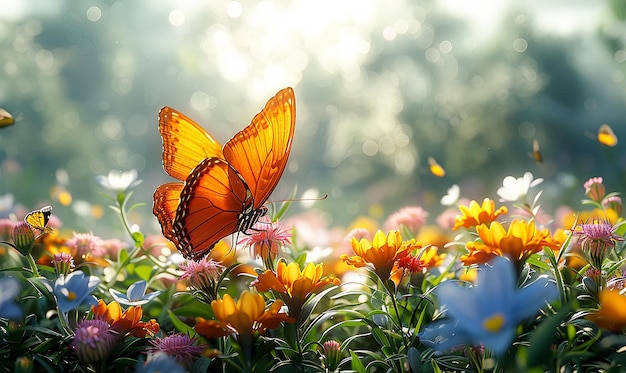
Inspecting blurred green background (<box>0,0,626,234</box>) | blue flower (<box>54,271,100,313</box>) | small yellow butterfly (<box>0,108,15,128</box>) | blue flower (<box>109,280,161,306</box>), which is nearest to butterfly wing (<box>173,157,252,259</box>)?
blue flower (<box>109,280,161,306</box>)

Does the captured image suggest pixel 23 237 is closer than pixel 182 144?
Yes

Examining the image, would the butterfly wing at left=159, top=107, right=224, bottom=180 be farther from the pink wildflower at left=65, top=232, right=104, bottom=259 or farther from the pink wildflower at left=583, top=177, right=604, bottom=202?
the pink wildflower at left=583, top=177, right=604, bottom=202

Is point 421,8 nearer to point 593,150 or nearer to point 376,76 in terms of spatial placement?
point 376,76

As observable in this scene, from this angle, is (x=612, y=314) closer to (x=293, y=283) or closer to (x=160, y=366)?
(x=293, y=283)

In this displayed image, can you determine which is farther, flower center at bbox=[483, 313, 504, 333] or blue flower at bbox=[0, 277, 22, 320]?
blue flower at bbox=[0, 277, 22, 320]

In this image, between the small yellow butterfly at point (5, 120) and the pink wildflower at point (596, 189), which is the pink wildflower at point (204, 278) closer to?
the small yellow butterfly at point (5, 120)

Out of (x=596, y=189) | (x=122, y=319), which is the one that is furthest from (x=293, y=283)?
(x=596, y=189)
